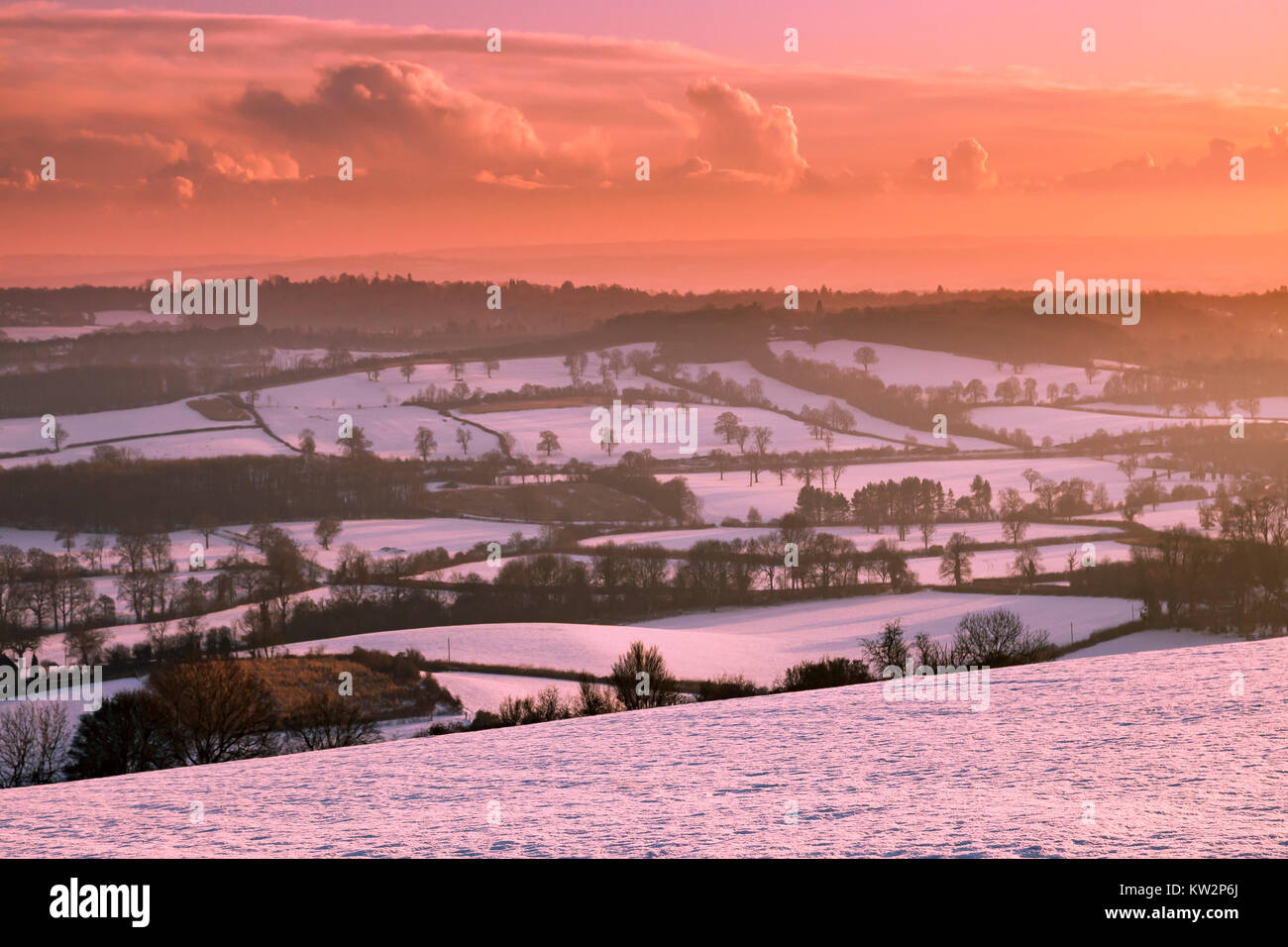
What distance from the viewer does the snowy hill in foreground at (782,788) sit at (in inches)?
515

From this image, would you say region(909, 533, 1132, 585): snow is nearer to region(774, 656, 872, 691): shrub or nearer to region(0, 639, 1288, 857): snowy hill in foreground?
region(774, 656, 872, 691): shrub

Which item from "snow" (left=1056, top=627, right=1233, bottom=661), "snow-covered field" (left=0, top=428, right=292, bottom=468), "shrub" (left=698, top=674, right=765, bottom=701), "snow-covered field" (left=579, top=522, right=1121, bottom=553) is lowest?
"snow" (left=1056, top=627, right=1233, bottom=661)

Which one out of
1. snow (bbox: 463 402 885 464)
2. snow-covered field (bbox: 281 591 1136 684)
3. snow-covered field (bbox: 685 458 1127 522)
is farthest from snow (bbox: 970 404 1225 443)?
snow-covered field (bbox: 281 591 1136 684)

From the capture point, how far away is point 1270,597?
90.1 m

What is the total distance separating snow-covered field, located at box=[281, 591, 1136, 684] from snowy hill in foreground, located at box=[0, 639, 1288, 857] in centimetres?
4003

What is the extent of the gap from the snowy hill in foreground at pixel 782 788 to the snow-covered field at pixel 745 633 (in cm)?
4003

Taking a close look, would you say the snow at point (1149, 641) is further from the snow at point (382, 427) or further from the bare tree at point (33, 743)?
the snow at point (382, 427)

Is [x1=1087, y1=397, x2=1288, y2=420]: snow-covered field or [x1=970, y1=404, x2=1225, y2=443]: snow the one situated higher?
[x1=1087, y1=397, x2=1288, y2=420]: snow-covered field

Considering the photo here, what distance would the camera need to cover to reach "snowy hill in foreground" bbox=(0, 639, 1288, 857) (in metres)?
13.1

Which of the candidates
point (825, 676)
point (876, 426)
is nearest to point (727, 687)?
point (825, 676)

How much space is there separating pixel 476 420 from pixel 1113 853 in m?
170

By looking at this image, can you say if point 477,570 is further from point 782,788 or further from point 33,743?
point 782,788

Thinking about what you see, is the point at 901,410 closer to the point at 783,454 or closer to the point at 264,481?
the point at 783,454
